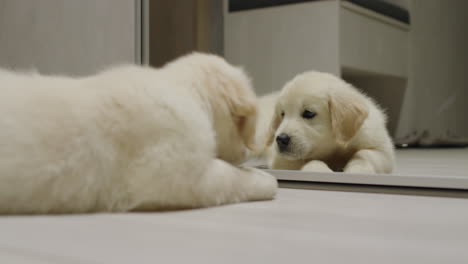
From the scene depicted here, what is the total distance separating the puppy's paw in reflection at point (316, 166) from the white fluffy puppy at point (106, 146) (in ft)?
2.03

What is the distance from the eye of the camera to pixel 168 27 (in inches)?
90.7

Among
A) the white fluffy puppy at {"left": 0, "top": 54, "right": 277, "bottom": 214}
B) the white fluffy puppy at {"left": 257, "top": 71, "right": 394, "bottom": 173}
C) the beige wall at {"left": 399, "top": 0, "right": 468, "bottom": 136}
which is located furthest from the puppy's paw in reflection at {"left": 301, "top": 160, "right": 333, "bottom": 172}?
the beige wall at {"left": 399, "top": 0, "right": 468, "bottom": 136}

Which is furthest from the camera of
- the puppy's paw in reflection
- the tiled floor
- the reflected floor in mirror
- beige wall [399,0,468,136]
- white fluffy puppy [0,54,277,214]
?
beige wall [399,0,468,136]

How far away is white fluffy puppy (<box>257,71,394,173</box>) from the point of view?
1851 millimetres

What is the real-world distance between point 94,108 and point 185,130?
19 cm

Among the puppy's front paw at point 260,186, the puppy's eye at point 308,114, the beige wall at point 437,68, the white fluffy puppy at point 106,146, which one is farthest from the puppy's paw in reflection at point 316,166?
the beige wall at point 437,68

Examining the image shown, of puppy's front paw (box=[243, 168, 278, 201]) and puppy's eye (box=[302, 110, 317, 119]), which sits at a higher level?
puppy's eye (box=[302, 110, 317, 119])

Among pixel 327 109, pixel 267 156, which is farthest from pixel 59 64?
pixel 327 109

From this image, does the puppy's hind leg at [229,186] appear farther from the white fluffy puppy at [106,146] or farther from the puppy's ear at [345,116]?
the puppy's ear at [345,116]

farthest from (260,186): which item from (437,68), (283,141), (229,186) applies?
(437,68)

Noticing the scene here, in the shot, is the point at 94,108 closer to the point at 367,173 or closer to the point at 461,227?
the point at 461,227

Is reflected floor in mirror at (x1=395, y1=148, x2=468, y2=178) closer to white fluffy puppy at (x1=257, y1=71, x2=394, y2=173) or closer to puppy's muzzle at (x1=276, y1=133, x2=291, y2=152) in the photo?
white fluffy puppy at (x1=257, y1=71, x2=394, y2=173)

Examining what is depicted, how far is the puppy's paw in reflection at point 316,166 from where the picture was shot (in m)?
1.84

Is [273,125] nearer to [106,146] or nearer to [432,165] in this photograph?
[432,165]
